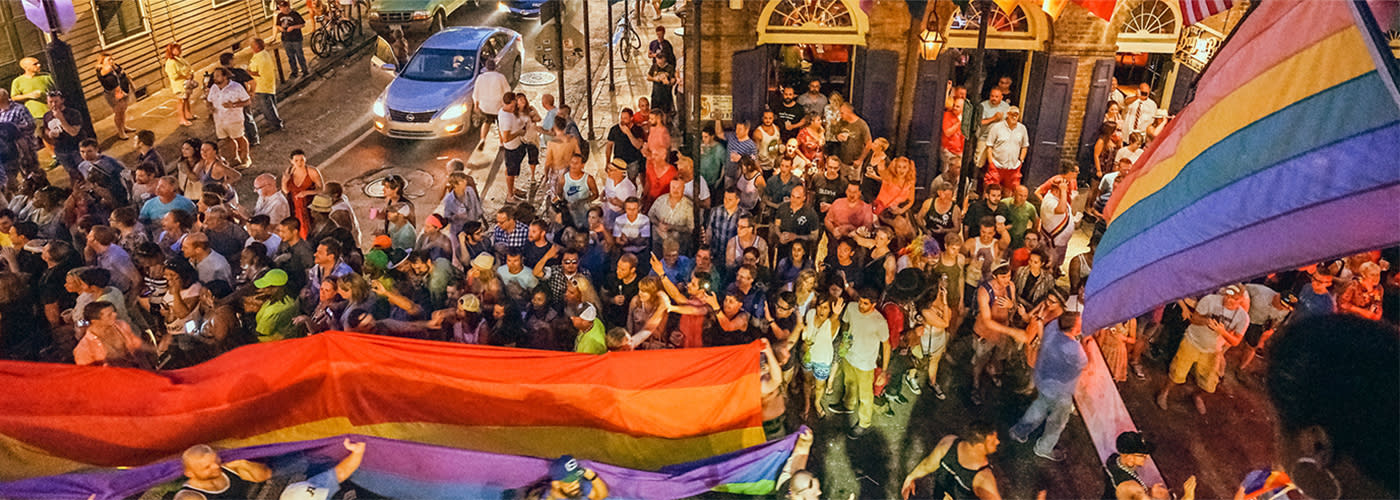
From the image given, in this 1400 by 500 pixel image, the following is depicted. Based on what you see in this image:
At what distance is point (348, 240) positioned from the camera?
373 inches

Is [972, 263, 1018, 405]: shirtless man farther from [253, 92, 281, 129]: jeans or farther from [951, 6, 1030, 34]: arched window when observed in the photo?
[253, 92, 281, 129]: jeans

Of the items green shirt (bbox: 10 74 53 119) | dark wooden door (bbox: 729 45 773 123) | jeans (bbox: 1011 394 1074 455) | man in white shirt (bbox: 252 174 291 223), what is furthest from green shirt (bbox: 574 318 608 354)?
green shirt (bbox: 10 74 53 119)

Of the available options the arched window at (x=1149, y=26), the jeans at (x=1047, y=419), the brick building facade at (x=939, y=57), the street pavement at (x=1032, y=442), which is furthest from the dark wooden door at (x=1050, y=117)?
the jeans at (x=1047, y=419)

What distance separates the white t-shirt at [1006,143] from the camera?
447 inches

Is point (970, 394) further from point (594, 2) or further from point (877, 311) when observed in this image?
point (594, 2)

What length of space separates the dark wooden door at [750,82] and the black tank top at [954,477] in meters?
8.17

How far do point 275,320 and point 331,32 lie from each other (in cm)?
1553

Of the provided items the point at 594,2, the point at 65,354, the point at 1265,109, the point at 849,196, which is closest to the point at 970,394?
the point at 849,196

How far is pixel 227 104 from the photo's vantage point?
13844 mm

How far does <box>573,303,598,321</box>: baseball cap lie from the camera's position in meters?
7.70

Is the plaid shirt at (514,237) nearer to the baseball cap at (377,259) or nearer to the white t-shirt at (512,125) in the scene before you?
the baseball cap at (377,259)

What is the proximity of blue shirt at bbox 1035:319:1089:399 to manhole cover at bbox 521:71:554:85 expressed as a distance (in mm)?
14162

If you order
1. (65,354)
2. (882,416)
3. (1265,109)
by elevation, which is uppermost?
(1265,109)

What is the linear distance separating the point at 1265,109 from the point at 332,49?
21068mm
